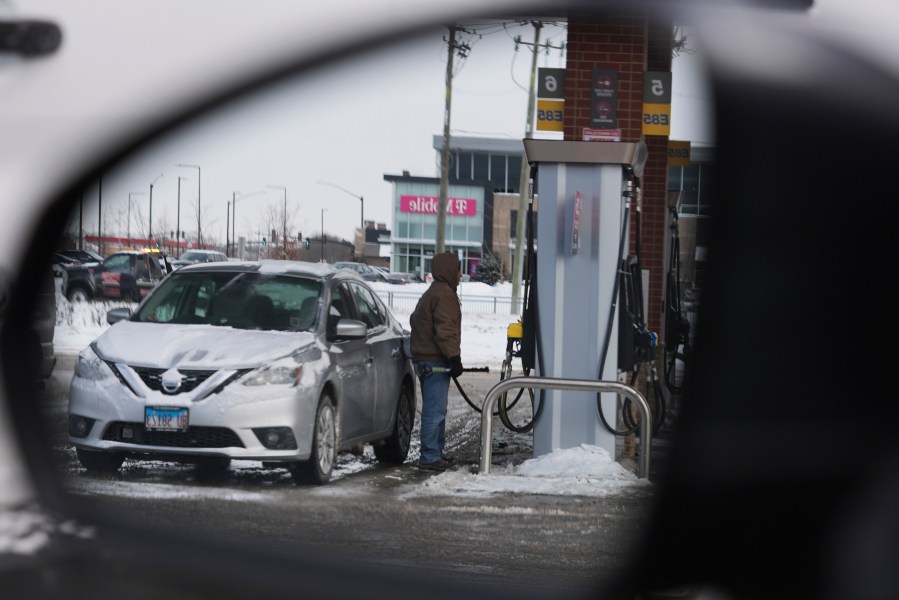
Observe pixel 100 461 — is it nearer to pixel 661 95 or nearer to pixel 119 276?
pixel 119 276

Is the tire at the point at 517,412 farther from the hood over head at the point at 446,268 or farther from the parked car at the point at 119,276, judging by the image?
the parked car at the point at 119,276

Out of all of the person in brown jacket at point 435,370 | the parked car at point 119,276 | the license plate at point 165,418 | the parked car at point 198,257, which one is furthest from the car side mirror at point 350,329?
the person in brown jacket at point 435,370

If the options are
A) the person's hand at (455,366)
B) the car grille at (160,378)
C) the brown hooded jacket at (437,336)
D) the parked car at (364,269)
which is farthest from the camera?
the person's hand at (455,366)

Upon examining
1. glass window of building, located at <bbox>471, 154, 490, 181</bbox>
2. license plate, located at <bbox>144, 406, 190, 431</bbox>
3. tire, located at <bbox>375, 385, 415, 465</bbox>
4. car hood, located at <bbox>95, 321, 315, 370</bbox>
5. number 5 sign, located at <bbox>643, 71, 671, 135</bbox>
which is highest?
number 5 sign, located at <bbox>643, 71, 671, 135</bbox>

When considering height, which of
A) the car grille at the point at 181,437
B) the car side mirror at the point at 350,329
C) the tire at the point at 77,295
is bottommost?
the car grille at the point at 181,437

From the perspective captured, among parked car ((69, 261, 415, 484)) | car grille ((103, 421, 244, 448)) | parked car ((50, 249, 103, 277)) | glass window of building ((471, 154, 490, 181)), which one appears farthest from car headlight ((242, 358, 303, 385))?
glass window of building ((471, 154, 490, 181))

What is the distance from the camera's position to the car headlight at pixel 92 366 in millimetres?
1958

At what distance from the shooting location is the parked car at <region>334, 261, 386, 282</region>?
1.59 metres

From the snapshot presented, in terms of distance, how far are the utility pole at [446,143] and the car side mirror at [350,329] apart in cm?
108

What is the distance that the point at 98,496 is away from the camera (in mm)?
1713

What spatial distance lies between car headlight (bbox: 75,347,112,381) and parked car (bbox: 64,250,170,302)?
12cm

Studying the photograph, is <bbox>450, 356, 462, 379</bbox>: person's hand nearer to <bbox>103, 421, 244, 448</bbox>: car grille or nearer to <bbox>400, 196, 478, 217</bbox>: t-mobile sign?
<bbox>103, 421, 244, 448</bbox>: car grille

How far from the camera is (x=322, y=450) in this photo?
115 inches

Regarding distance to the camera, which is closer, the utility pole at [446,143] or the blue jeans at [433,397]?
the utility pole at [446,143]
